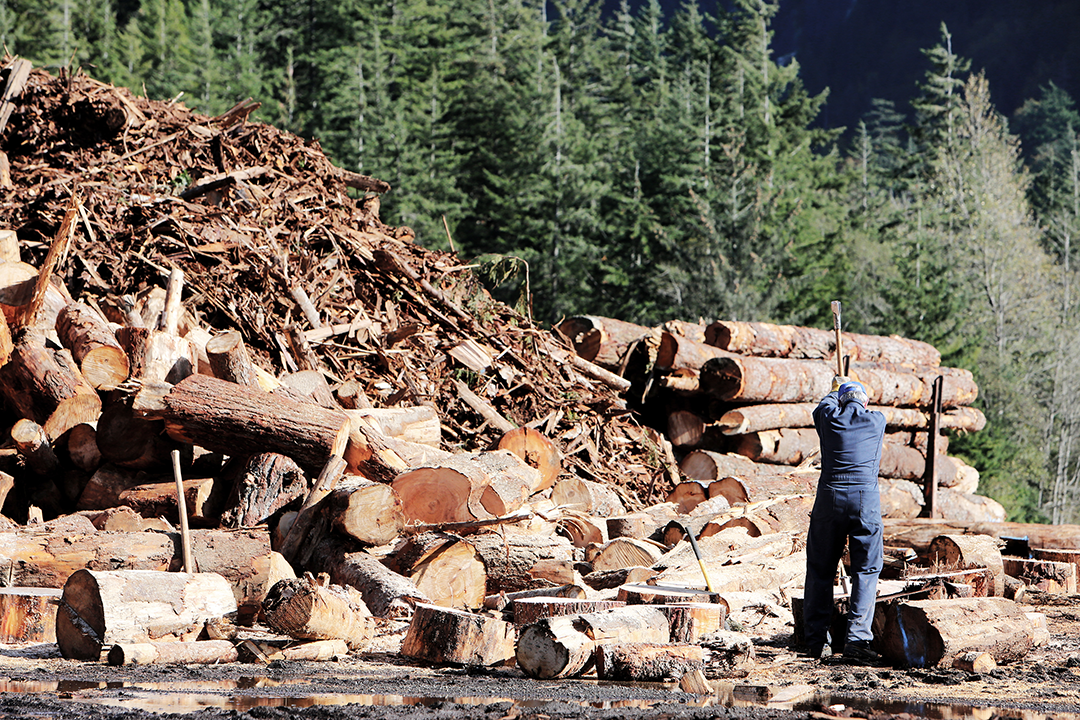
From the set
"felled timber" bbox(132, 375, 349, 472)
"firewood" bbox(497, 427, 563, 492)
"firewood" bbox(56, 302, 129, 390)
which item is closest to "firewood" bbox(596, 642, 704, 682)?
"felled timber" bbox(132, 375, 349, 472)

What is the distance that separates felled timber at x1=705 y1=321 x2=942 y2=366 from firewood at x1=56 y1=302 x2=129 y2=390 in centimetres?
791

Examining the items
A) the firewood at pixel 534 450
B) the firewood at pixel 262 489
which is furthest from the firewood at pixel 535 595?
the firewood at pixel 534 450

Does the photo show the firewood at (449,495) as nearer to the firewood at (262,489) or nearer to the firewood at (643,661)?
the firewood at (262,489)

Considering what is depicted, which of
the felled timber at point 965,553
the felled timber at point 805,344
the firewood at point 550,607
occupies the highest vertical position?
the felled timber at point 805,344

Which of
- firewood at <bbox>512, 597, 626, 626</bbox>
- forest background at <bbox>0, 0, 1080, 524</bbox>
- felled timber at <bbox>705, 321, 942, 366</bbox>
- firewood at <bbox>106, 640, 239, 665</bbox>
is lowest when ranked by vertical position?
firewood at <bbox>106, 640, 239, 665</bbox>

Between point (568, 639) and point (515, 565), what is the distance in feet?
6.83

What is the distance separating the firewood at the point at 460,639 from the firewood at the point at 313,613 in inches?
17.7

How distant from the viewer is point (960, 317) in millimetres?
27469

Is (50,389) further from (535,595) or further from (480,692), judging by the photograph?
(480,692)

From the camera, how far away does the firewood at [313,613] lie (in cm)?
Result: 551

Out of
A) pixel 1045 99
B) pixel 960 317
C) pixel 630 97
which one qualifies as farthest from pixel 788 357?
pixel 1045 99

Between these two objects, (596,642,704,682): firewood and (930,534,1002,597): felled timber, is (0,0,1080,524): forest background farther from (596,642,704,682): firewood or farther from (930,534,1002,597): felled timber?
(596,642,704,682): firewood

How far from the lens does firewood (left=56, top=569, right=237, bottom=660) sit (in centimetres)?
527

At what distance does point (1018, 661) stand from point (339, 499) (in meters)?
4.63
